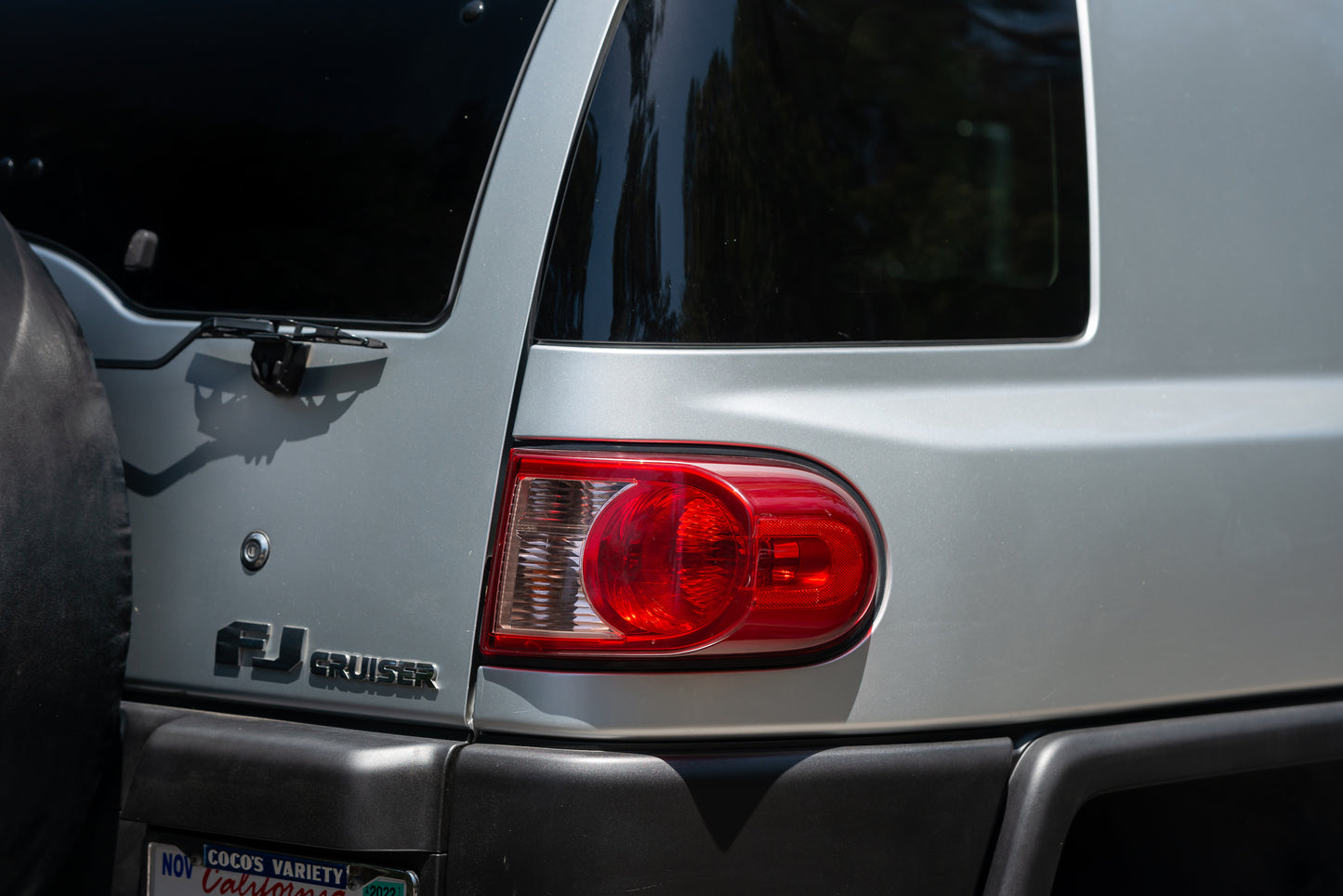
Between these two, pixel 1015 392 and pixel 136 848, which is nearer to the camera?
pixel 136 848

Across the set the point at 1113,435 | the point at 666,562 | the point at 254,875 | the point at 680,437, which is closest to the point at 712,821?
the point at 666,562

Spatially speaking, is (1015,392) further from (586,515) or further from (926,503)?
(586,515)

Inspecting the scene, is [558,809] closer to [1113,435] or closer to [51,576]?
[51,576]

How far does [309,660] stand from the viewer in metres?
1.55

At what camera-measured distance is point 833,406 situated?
152 cm

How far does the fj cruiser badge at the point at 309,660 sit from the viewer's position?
4.88ft

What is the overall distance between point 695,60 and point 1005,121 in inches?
19.7

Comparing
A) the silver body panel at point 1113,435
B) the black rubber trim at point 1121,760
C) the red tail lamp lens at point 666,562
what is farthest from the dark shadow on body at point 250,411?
the black rubber trim at point 1121,760

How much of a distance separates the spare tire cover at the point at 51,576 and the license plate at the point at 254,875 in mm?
120

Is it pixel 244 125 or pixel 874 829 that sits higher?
pixel 244 125

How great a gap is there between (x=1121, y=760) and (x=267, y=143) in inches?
57.2

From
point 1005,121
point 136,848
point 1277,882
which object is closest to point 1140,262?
point 1005,121

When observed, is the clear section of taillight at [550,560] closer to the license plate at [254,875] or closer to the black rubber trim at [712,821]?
the black rubber trim at [712,821]

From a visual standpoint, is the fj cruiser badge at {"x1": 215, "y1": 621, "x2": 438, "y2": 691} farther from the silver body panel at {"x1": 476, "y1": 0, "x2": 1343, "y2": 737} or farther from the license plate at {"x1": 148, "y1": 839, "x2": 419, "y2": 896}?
the license plate at {"x1": 148, "y1": 839, "x2": 419, "y2": 896}
